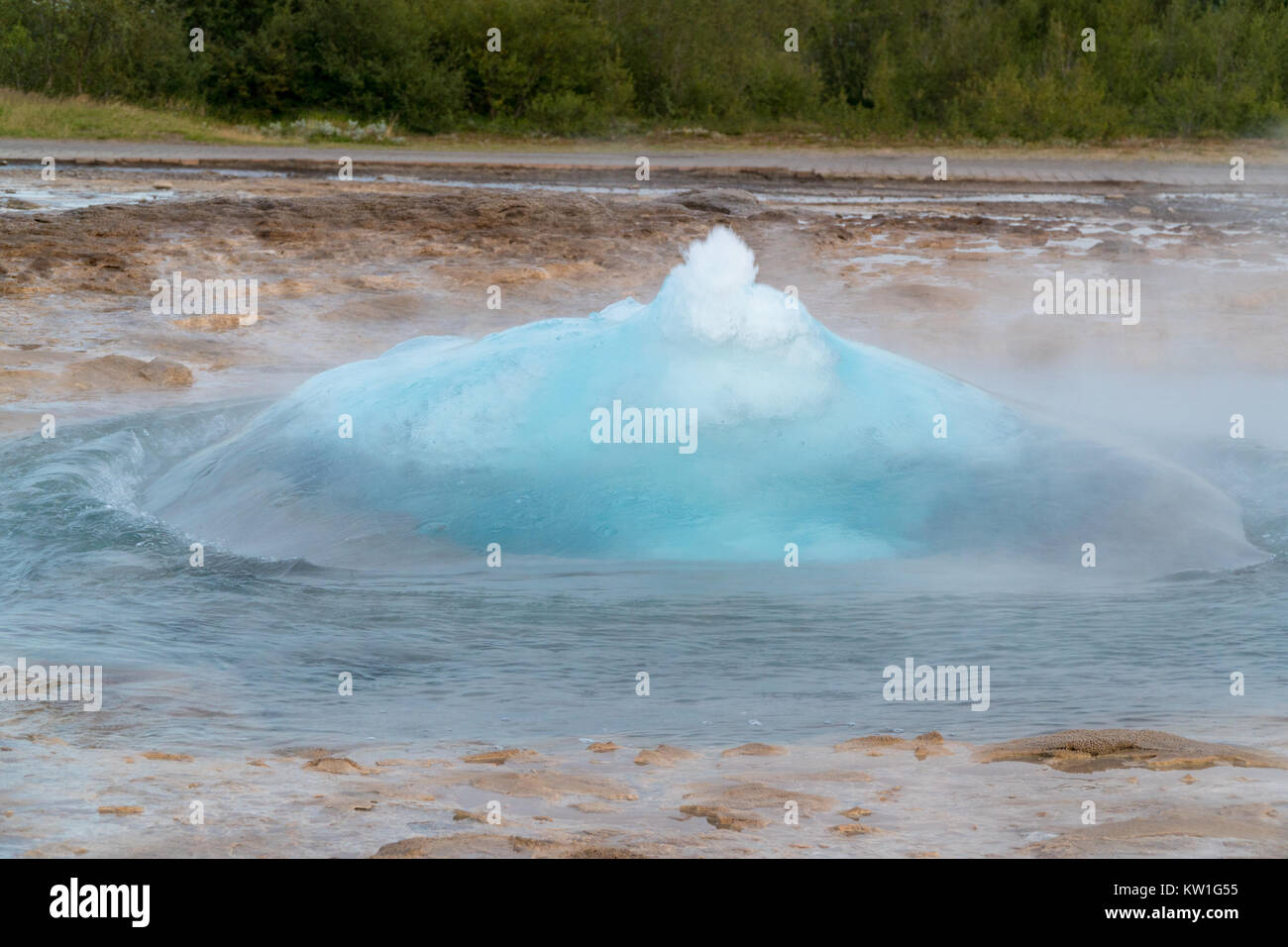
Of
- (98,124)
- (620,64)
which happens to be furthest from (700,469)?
(620,64)

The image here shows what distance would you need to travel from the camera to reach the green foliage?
99.8 feet

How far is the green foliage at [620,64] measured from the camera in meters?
30.4

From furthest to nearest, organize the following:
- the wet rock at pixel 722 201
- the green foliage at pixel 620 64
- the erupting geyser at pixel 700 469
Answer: the green foliage at pixel 620 64 → the wet rock at pixel 722 201 → the erupting geyser at pixel 700 469

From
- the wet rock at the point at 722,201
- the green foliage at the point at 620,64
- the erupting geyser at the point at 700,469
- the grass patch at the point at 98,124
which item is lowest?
the erupting geyser at the point at 700,469

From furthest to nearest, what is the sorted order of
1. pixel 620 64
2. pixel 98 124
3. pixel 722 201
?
1. pixel 620 64
2. pixel 98 124
3. pixel 722 201

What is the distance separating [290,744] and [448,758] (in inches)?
18.8

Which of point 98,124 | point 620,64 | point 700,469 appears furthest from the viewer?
point 620,64

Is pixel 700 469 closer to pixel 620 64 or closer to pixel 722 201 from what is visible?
pixel 722 201

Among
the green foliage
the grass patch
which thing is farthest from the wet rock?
the green foliage

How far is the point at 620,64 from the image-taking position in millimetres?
32094

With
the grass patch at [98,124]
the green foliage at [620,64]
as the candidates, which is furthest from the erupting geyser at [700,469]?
the green foliage at [620,64]

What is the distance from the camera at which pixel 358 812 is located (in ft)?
12.0

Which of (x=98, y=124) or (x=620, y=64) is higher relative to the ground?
(x=620, y=64)

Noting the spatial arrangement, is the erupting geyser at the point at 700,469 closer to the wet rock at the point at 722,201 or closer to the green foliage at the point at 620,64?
the wet rock at the point at 722,201
